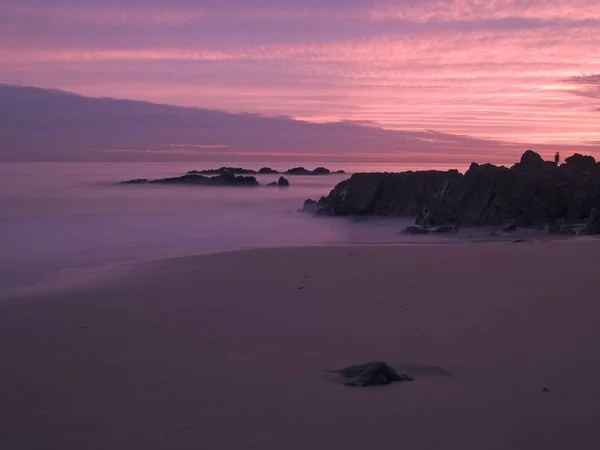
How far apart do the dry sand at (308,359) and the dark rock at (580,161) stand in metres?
14.2

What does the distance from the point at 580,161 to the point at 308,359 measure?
2034cm

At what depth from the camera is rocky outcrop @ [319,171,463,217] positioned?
2455 cm

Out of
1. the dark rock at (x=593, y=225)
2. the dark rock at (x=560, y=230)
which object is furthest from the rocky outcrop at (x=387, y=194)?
the dark rock at (x=593, y=225)

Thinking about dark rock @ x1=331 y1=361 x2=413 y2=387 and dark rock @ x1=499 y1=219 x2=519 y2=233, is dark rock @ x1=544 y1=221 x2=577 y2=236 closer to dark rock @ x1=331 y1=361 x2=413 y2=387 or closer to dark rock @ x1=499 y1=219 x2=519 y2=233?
dark rock @ x1=499 y1=219 x2=519 y2=233

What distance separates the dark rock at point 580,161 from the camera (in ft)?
74.2

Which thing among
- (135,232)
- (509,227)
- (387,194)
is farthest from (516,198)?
(135,232)

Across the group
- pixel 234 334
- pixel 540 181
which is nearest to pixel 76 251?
pixel 234 334

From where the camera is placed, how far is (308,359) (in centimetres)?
570

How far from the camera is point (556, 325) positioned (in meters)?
6.44

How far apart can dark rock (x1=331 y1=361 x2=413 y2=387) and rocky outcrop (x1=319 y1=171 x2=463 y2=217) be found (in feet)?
63.2

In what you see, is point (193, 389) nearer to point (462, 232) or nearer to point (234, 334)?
point (234, 334)

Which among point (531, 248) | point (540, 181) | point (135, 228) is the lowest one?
point (135, 228)

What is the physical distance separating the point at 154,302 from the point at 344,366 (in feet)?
11.8

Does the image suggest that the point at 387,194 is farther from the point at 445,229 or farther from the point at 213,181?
the point at 213,181
